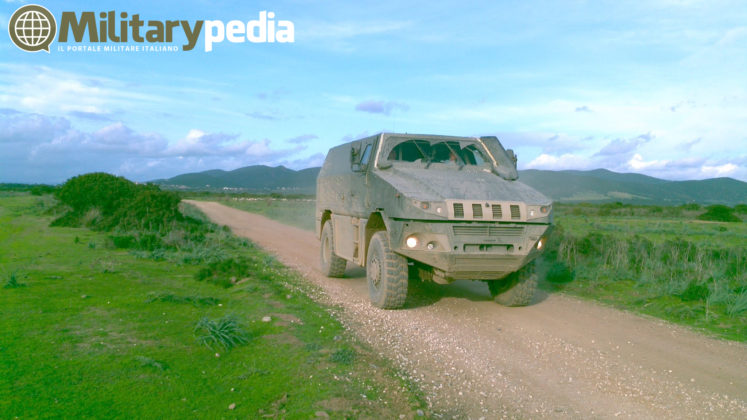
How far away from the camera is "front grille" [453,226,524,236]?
7230 millimetres

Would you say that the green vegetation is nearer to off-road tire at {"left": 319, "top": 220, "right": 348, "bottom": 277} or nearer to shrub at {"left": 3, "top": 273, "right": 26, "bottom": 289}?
off-road tire at {"left": 319, "top": 220, "right": 348, "bottom": 277}

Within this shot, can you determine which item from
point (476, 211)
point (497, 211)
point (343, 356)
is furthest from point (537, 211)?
point (343, 356)

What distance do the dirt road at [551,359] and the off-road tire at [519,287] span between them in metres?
0.17

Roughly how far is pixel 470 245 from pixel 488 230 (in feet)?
1.10

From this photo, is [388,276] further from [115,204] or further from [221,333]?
[115,204]

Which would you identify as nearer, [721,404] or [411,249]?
[721,404]

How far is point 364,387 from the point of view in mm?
4738

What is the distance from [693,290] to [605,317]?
2.14 m

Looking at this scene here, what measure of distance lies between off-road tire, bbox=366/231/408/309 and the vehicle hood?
36.4 inches

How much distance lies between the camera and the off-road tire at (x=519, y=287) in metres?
8.26

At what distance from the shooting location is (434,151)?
9.12m

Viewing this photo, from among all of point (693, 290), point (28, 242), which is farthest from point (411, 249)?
point (28, 242)

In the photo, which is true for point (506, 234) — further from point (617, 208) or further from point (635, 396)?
point (617, 208)

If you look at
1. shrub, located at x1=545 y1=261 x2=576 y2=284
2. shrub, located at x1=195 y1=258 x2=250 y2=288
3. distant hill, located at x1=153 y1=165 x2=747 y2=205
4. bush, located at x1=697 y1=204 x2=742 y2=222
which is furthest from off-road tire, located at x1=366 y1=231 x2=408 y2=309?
distant hill, located at x1=153 y1=165 x2=747 y2=205
